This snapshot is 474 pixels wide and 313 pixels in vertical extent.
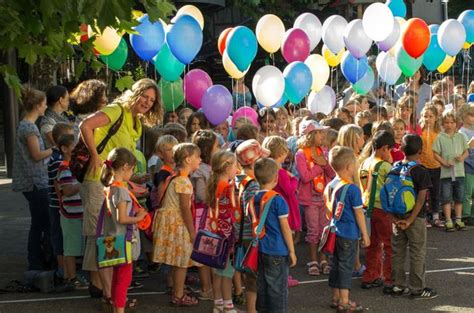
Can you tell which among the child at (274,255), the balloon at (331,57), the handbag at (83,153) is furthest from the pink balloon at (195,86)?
the child at (274,255)

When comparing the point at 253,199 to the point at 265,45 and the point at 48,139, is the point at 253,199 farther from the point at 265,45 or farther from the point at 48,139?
the point at 265,45

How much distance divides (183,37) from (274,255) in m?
4.38

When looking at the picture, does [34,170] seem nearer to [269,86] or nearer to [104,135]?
[104,135]

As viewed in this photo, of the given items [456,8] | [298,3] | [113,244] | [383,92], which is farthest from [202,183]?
[456,8]

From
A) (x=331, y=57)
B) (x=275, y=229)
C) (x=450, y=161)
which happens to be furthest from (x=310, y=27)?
(x=275, y=229)

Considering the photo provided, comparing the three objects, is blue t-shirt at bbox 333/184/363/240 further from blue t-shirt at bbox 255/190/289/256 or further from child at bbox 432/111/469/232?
child at bbox 432/111/469/232

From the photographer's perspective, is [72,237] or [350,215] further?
[72,237]

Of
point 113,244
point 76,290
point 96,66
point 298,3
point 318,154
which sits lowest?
point 76,290

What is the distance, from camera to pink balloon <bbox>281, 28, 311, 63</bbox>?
1334 cm

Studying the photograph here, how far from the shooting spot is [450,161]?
1259cm

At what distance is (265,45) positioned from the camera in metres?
13.8

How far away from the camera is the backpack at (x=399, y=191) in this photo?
8836mm

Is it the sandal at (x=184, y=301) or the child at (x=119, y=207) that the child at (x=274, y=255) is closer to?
the child at (x=119, y=207)

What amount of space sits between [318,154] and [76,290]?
2.98m
